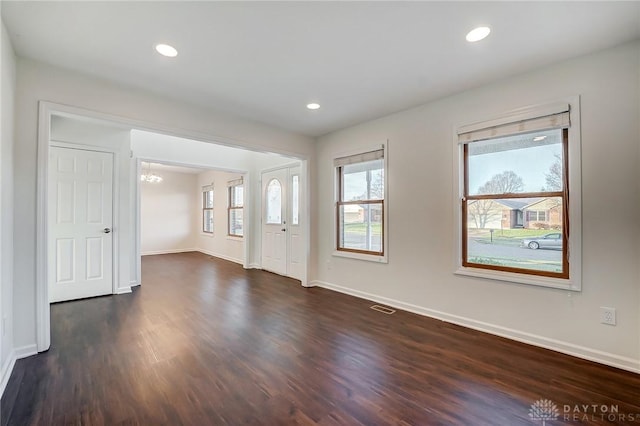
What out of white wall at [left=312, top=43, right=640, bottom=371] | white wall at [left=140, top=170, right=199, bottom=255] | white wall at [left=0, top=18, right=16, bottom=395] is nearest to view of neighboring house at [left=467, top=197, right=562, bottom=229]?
white wall at [left=312, top=43, right=640, bottom=371]

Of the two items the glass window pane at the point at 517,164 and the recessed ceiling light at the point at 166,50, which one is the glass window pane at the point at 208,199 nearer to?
the recessed ceiling light at the point at 166,50

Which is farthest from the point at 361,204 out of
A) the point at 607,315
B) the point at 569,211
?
the point at 607,315

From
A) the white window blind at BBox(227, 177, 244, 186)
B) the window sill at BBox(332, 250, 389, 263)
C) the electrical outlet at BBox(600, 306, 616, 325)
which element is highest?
the white window blind at BBox(227, 177, 244, 186)

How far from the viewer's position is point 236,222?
7570mm

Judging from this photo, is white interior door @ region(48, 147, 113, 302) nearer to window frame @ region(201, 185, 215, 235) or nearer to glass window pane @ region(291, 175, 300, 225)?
glass window pane @ region(291, 175, 300, 225)

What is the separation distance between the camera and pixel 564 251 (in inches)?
103

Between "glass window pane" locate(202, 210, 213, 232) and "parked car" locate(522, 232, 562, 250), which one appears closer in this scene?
"parked car" locate(522, 232, 562, 250)

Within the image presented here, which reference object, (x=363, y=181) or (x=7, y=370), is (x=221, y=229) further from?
(x=7, y=370)

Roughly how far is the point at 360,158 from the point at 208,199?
635 cm

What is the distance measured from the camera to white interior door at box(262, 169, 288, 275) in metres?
5.99

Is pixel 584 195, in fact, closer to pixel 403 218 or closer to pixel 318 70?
pixel 403 218

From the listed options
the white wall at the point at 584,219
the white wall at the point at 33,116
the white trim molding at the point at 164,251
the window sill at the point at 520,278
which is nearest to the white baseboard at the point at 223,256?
the white trim molding at the point at 164,251
